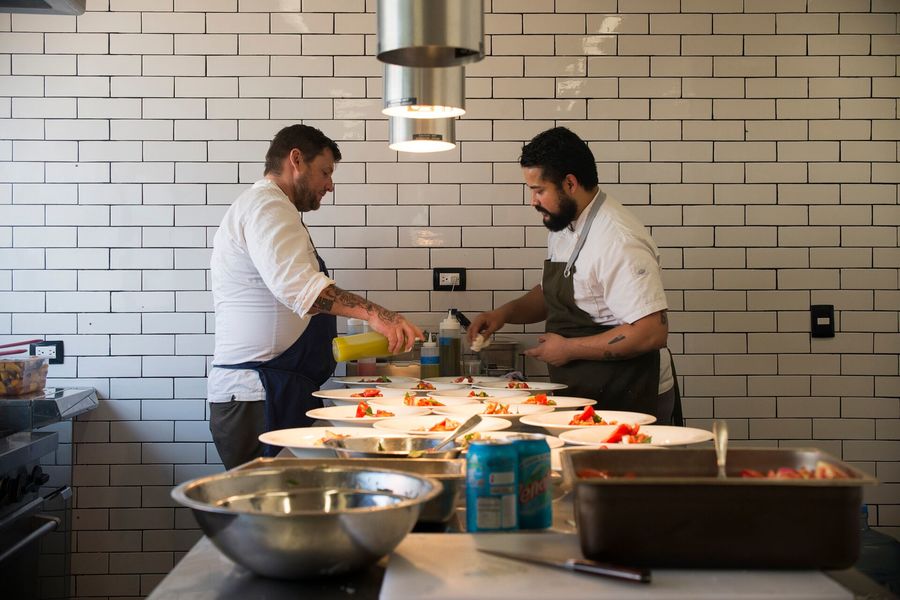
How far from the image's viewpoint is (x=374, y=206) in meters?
4.78

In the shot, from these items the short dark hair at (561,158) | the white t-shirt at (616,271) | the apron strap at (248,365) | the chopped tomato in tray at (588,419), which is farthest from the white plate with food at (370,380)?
the chopped tomato in tray at (588,419)

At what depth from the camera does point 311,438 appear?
99.7 inches

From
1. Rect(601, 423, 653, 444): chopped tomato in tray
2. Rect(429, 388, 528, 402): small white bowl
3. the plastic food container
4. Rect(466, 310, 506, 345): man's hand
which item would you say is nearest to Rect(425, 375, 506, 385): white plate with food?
Rect(429, 388, 528, 402): small white bowl

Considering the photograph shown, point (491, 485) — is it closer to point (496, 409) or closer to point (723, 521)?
point (723, 521)

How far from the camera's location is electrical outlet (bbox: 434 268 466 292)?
15.6ft

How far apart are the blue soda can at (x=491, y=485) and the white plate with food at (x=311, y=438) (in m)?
0.60

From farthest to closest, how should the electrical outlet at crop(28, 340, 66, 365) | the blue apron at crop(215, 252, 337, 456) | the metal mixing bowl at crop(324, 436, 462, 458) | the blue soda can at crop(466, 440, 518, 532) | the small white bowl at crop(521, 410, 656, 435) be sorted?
the electrical outlet at crop(28, 340, 66, 365) → the blue apron at crop(215, 252, 337, 456) → the small white bowl at crop(521, 410, 656, 435) → the metal mixing bowl at crop(324, 436, 462, 458) → the blue soda can at crop(466, 440, 518, 532)

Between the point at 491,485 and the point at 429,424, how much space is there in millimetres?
1041

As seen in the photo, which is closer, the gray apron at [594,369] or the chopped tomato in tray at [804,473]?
the chopped tomato in tray at [804,473]

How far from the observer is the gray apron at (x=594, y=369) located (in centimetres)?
371

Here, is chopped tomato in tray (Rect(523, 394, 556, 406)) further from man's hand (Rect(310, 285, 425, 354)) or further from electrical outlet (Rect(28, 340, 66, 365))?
electrical outlet (Rect(28, 340, 66, 365))

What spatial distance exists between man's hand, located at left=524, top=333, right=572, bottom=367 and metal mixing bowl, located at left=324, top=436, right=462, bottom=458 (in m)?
1.51

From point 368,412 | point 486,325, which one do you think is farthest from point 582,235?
point 368,412

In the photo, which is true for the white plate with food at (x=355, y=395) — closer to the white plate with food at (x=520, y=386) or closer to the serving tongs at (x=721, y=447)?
the white plate with food at (x=520, y=386)
